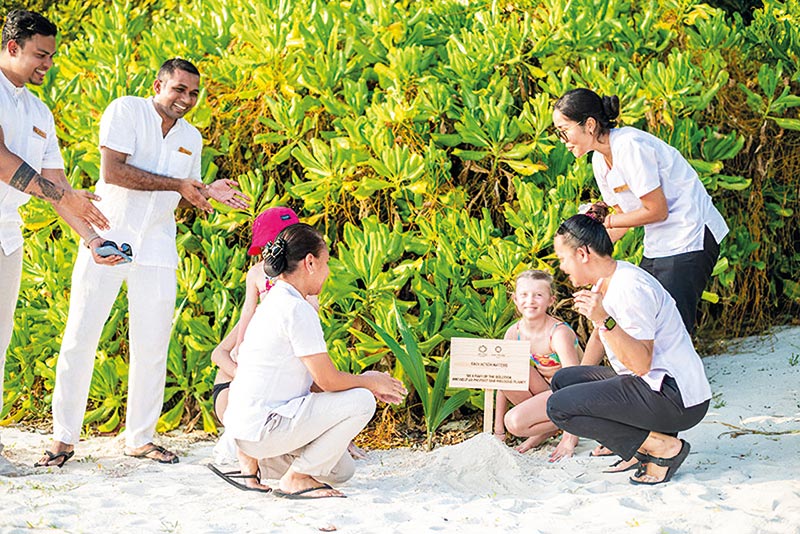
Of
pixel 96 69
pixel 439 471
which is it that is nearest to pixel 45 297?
pixel 96 69

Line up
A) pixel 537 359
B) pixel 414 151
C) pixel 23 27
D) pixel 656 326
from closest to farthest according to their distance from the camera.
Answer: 1. pixel 656 326
2. pixel 23 27
3. pixel 537 359
4. pixel 414 151

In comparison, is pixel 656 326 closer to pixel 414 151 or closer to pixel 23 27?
pixel 414 151

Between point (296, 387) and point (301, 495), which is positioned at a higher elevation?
point (296, 387)

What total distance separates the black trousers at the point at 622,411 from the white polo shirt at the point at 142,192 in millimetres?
1792

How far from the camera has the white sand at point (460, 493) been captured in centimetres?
311


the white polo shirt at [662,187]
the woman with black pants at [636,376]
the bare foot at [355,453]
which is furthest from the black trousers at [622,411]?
the bare foot at [355,453]

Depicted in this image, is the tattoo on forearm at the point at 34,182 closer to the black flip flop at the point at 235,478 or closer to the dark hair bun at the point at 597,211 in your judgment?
the black flip flop at the point at 235,478

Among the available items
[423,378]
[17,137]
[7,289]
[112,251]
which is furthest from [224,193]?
[423,378]

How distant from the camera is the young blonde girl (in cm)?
408

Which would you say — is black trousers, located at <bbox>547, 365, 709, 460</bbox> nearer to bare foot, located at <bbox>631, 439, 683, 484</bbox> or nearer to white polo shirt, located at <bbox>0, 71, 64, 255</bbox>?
bare foot, located at <bbox>631, 439, 683, 484</bbox>

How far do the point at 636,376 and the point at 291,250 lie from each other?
52.8 inches

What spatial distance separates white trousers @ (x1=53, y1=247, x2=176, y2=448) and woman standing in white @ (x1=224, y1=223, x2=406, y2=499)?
0.83 meters

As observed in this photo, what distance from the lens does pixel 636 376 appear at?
3.52m

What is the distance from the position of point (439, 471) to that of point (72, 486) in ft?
4.57
